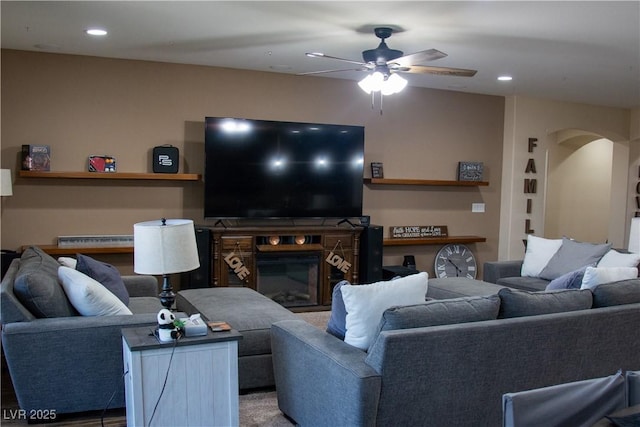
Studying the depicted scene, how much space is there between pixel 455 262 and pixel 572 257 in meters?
2.21

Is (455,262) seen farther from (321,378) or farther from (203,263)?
(321,378)

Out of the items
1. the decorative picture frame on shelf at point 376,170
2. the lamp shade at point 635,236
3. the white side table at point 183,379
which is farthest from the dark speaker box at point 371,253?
the white side table at point 183,379

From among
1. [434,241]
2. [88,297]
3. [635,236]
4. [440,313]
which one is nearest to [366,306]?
[440,313]

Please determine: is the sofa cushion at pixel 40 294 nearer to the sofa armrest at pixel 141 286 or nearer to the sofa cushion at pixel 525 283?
the sofa armrest at pixel 141 286

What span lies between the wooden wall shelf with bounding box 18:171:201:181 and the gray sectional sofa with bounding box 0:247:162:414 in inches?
98.7

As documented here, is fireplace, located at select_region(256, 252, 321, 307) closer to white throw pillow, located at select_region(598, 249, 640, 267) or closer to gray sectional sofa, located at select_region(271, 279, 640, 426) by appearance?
white throw pillow, located at select_region(598, 249, 640, 267)

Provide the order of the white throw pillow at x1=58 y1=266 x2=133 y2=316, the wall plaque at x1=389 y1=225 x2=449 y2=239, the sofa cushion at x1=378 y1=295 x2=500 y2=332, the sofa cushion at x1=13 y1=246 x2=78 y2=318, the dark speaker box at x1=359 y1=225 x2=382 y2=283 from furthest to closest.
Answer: the wall plaque at x1=389 y1=225 x2=449 y2=239 < the dark speaker box at x1=359 y1=225 x2=382 y2=283 < the white throw pillow at x1=58 y1=266 x2=133 y2=316 < the sofa cushion at x1=13 y1=246 x2=78 y2=318 < the sofa cushion at x1=378 y1=295 x2=500 y2=332

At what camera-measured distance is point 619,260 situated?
4.96 m

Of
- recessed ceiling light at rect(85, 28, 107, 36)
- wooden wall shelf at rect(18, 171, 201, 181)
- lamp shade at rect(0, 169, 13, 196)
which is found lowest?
lamp shade at rect(0, 169, 13, 196)

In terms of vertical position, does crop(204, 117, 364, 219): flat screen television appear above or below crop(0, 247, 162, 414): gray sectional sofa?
above

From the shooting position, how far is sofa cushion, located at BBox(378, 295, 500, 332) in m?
2.66

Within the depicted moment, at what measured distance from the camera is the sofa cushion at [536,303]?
300 cm

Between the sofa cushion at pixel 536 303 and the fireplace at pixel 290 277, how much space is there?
3508mm

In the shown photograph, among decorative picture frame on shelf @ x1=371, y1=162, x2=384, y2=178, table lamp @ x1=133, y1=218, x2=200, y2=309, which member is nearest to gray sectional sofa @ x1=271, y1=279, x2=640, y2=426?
table lamp @ x1=133, y1=218, x2=200, y2=309
